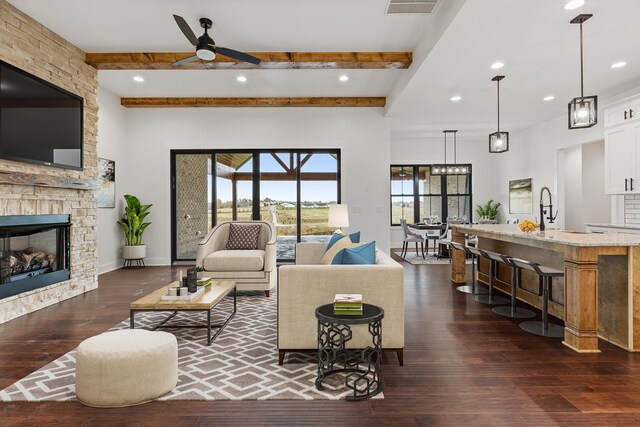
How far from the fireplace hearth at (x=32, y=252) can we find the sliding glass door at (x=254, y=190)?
2.85 m

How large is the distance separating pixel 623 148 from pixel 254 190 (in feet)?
19.9

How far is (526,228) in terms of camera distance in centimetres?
414

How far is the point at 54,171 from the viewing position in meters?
4.58

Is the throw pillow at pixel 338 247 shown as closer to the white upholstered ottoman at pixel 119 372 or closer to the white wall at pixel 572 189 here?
the white upholstered ottoman at pixel 119 372

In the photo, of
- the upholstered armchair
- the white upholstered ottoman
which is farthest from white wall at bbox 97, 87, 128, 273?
the white upholstered ottoman

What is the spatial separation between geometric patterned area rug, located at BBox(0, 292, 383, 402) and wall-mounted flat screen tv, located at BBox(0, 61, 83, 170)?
87.1 inches

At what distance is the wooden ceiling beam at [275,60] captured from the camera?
5.20 meters

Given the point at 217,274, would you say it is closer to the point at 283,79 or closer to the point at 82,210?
the point at 82,210

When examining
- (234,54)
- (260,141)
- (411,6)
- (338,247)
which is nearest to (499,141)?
(411,6)

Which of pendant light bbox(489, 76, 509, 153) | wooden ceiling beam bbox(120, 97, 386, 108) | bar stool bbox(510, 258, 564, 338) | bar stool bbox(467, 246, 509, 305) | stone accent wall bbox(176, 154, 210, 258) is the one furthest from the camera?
stone accent wall bbox(176, 154, 210, 258)

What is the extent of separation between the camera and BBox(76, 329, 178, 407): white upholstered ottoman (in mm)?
2135

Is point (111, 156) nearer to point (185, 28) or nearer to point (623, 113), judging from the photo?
point (185, 28)

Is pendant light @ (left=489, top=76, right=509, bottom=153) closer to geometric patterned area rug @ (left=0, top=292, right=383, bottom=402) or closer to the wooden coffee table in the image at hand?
geometric patterned area rug @ (left=0, top=292, right=383, bottom=402)

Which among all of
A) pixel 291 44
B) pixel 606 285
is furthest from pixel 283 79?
pixel 606 285
